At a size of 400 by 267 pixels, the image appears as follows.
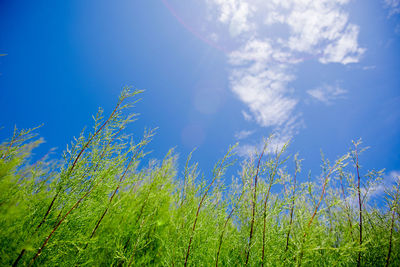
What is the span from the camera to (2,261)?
5.23ft

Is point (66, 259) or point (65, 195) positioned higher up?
point (65, 195)

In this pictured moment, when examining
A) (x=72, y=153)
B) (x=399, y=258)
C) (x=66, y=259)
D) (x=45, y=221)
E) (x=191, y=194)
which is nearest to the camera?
(x=45, y=221)

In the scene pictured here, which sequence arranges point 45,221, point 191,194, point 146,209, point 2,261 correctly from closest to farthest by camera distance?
point 2,261 → point 45,221 → point 191,194 → point 146,209

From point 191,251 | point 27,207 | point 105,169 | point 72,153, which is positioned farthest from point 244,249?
point 27,207

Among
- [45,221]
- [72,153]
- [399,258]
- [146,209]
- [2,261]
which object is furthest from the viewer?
[146,209]

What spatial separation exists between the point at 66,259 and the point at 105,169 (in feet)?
4.31

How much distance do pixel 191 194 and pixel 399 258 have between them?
379 cm

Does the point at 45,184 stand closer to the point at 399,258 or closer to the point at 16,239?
the point at 16,239

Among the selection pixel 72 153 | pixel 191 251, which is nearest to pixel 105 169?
pixel 72 153

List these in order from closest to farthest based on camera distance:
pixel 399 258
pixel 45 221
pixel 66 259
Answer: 1. pixel 45 221
2. pixel 66 259
3. pixel 399 258

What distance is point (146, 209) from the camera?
357 centimetres

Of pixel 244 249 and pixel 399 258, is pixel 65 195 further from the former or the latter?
pixel 399 258

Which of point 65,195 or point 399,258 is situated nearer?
point 65,195

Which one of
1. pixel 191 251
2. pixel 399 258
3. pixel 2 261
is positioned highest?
pixel 399 258
